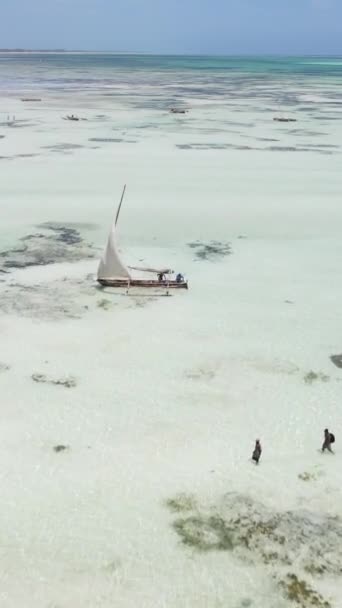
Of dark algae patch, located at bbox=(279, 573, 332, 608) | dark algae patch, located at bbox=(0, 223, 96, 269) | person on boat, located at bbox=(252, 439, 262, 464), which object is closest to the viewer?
dark algae patch, located at bbox=(279, 573, 332, 608)

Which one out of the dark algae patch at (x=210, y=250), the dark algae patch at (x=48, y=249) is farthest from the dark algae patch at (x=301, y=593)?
the dark algae patch at (x=48, y=249)

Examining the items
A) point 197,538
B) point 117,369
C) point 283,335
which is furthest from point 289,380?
point 197,538

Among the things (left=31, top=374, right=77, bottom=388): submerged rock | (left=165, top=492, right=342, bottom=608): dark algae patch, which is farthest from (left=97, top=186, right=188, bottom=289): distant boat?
(left=165, top=492, right=342, bottom=608): dark algae patch

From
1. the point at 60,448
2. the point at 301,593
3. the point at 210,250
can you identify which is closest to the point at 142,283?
the point at 210,250

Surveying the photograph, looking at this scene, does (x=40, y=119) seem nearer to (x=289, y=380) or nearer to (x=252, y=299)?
(x=252, y=299)

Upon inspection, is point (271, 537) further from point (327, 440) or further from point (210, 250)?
point (210, 250)

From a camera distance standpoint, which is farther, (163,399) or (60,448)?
(163,399)

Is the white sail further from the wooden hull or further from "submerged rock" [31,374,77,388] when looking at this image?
"submerged rock" [31,374,77,388]

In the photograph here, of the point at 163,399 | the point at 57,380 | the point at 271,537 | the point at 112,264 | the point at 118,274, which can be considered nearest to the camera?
the point at 271,537
